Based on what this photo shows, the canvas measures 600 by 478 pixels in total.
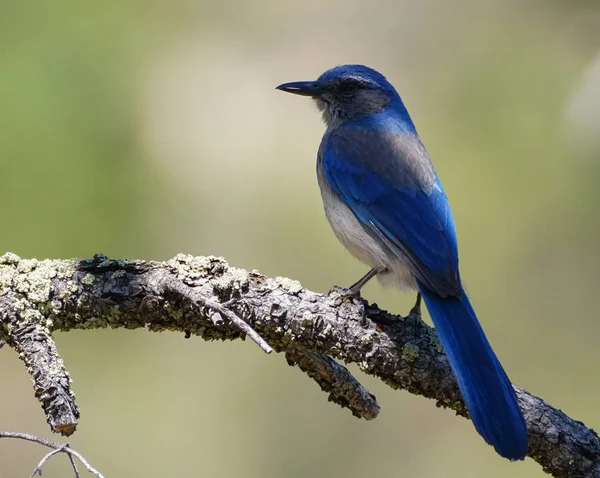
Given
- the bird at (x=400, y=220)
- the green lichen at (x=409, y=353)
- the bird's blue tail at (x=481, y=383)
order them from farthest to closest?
the green lichen at (x=409, y=353) < the bird at (x=400, y=220) < the bird's blue tail at (x=481, y=383)

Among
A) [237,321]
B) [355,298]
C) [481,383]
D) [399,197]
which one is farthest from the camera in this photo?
[399,197]

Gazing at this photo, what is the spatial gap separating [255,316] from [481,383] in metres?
0.81

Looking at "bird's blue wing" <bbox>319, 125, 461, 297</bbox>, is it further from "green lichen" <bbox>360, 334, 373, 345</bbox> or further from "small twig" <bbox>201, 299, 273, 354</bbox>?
"small twig" <bbox>201, 299, 273, 354</bbox>

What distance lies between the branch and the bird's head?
5.72 ft

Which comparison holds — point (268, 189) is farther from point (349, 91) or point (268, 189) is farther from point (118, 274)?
point (118, 274)

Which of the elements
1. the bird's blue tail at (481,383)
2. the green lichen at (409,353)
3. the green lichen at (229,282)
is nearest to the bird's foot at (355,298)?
the green lichen at (409,353)

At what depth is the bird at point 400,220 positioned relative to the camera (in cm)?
291

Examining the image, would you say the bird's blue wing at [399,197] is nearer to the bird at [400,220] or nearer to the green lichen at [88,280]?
the bird at [400,220]

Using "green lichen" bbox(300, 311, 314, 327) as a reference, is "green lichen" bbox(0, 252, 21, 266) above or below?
below

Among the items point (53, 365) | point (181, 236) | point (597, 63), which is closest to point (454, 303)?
point (53, 365)

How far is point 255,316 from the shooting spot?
9.91ft

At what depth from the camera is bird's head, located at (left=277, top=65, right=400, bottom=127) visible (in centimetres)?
460

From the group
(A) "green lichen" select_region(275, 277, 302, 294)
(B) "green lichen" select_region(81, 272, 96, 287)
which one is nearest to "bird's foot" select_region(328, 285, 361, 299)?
(A) "green lichen" select_region(275, 277, 302, 294)

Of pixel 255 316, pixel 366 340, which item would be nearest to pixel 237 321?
pixel 255 316
